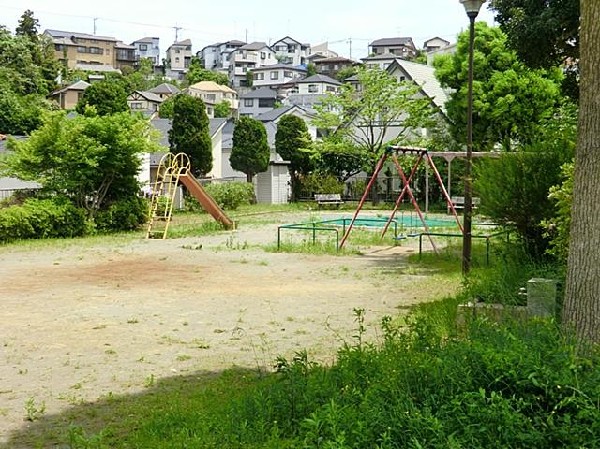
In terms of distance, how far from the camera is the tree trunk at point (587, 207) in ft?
14.3

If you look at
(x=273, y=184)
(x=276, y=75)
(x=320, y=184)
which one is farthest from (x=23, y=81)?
(x=276, y=75)

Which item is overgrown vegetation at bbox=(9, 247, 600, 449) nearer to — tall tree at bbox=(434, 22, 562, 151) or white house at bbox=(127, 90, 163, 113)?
tall tree at bbox=(434, 22, 562, 151)

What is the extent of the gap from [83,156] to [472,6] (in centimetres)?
1177

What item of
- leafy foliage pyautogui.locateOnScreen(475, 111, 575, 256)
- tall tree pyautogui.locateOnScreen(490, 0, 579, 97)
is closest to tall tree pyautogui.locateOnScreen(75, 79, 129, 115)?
tall tree pyautogui.locateOnScreen(490, 0, 579, 97)

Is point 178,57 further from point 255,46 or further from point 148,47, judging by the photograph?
point 255,46

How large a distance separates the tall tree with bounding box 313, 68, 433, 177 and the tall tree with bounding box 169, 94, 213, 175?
→ 15.7 ft

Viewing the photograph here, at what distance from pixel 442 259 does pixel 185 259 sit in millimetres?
4988

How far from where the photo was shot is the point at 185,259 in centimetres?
1431

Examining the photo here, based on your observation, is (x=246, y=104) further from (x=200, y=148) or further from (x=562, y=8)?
(x=562, y=8)

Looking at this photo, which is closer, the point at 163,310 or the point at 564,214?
the point at 564,214

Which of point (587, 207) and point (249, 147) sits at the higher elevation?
point (249, 147)

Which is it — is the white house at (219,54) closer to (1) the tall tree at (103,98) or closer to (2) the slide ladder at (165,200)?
(1) the tall tree at (103,98)

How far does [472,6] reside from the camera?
9.97m

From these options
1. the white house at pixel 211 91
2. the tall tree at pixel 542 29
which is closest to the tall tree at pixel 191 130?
the tall tree at pixel 542 29
